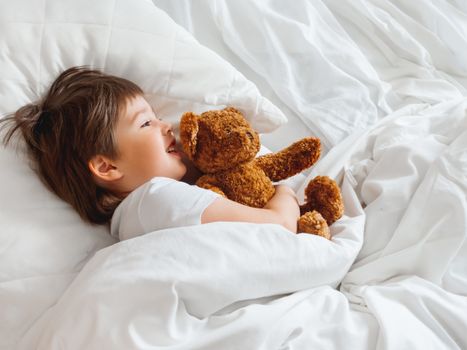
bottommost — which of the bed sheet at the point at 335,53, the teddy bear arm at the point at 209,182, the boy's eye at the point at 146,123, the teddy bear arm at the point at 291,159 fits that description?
the teddy bear arm at the point at 209,182

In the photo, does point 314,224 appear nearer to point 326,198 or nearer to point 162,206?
point 326,198

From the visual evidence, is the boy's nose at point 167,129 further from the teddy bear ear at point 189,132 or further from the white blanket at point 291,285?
the white blanket at point 291,285

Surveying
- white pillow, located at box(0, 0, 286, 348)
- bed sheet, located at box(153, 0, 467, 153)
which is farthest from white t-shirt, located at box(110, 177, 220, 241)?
bed sheet, located at box(153, 0, 467, 153)

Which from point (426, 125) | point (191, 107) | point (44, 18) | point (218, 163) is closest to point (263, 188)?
point (218, 163)

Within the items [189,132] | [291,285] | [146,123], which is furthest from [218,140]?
[291,285]

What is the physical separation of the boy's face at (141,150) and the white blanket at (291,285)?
6.4 inches

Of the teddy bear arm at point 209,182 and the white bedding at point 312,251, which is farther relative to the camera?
the teddy bear arm at point 209,182

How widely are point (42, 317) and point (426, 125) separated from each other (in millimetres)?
828

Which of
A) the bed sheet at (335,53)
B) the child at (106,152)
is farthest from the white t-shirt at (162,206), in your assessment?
the bed sheet at (335,53)

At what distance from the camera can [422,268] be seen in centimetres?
96

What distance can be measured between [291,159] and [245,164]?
10cm

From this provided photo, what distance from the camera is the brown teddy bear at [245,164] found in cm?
97

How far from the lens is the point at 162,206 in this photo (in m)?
0.92

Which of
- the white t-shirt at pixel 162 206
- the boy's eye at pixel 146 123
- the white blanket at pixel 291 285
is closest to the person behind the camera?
the white blanket at pixel 291 285
